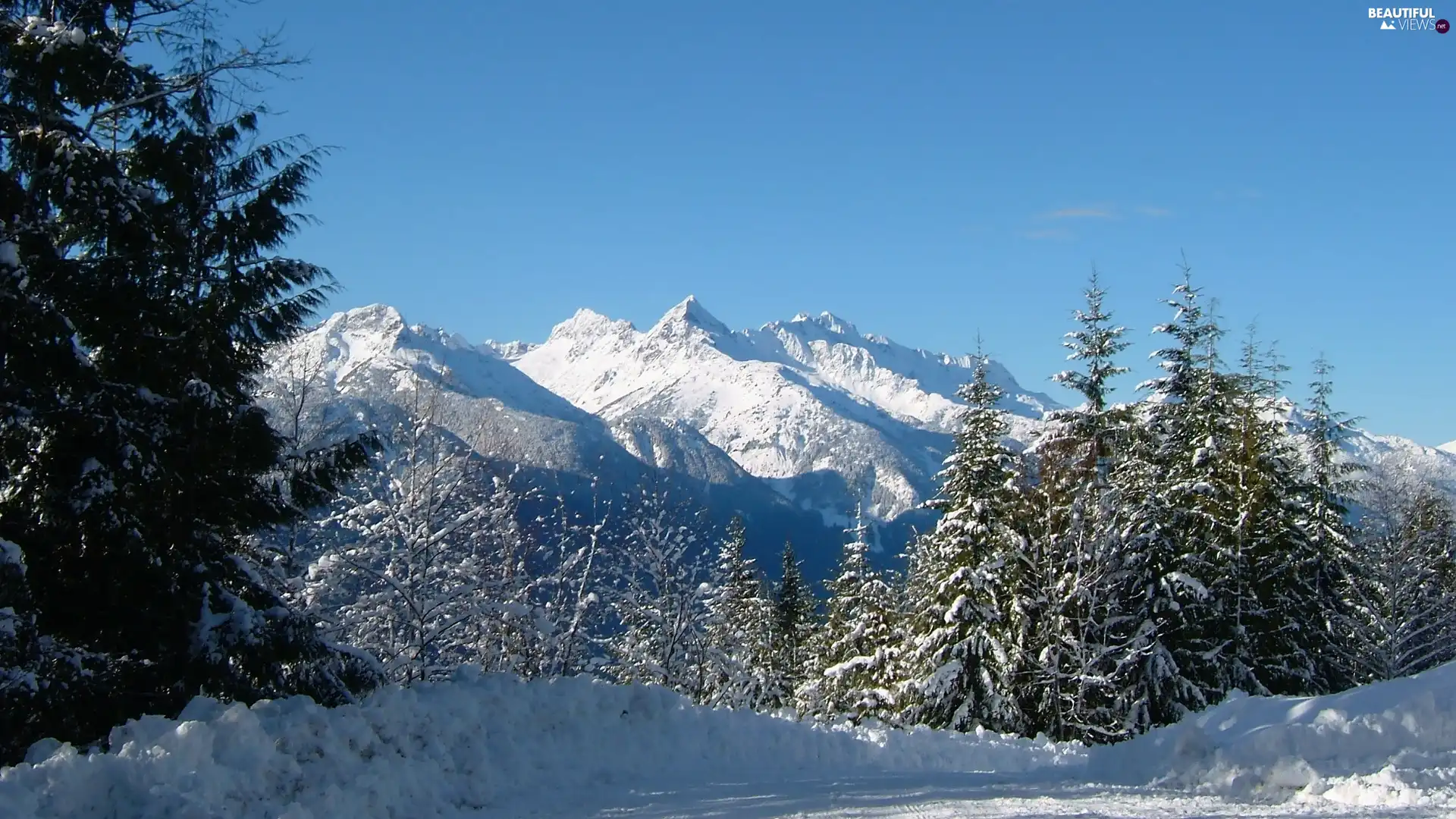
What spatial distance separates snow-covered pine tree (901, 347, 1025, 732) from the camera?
2188 centimetres

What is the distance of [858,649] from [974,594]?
8.25 m

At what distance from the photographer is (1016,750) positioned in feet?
44.1

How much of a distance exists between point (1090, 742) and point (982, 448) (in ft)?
21.3

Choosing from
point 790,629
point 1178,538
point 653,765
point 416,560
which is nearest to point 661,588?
point 416,560

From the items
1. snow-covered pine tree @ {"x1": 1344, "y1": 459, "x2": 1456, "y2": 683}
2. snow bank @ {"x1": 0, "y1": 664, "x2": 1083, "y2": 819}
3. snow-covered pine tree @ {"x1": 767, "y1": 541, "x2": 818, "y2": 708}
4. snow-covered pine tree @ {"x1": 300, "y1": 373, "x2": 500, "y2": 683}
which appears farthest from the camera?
snow-covered pine tree @ {"x1": 767, "y1": 541, "x2": 818, "y2": 708}

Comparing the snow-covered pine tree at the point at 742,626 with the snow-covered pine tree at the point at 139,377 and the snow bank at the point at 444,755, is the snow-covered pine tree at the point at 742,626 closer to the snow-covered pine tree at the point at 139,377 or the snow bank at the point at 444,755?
the snow bank at the point at 444,755

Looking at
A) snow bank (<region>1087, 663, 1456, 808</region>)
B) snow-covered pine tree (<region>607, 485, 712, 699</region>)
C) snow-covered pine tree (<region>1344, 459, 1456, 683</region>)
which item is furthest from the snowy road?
snow-covered pine tree (<region>1344, 459, 1456, 683</region>)

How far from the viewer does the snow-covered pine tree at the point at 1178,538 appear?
70.1 feet

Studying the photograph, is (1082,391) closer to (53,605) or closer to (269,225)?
(269,225)

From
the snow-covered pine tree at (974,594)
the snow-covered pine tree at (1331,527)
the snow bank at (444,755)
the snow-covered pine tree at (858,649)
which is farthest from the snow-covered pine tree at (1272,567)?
the snow bank at (444,755)

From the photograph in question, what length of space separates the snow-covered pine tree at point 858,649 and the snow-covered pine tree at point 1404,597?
40.2ft

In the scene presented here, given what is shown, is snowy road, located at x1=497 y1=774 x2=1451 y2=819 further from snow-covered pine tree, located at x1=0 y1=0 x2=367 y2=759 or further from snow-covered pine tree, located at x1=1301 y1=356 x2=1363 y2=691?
snow-covered pine tree, located at x1=1301 y1=356 x2=1363 y2=691

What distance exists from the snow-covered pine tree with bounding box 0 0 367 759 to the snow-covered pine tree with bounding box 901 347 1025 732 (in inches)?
555

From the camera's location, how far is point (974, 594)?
73.7 ft
